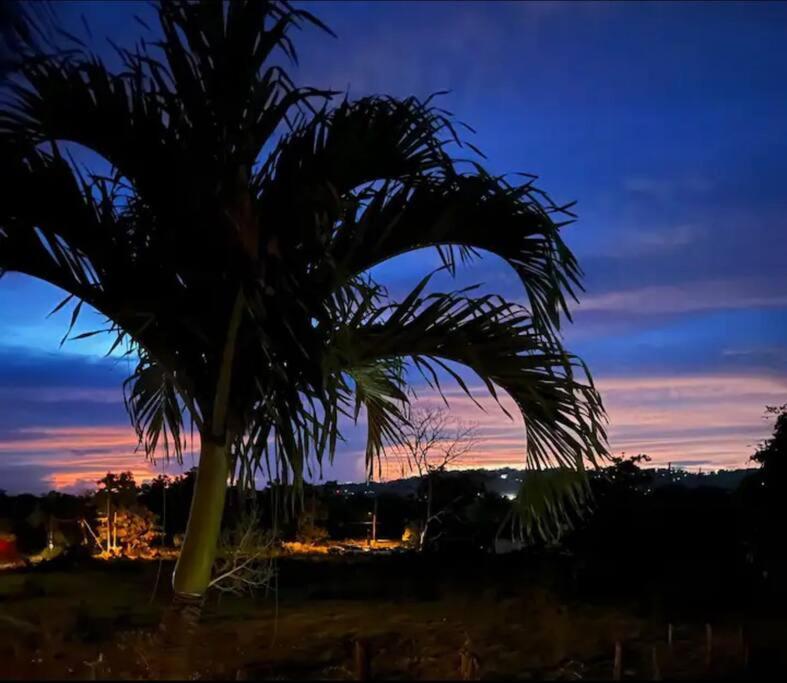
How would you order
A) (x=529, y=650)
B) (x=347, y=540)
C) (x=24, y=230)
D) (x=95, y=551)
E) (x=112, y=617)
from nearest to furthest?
(x=24, y=230)
(x=529, y=650)
(x=112, y=617)
(x=95, y=551)
(x=347, y=540)

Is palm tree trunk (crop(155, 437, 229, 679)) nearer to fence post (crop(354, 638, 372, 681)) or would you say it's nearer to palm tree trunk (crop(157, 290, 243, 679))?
palm tree trunk (crop(157, 290, 243, 679))

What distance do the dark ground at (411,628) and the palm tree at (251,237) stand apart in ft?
3.06

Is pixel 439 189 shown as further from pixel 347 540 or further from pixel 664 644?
pixel 347 540

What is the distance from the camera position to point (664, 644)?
7082 mm

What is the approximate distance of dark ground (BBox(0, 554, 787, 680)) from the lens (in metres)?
5.64

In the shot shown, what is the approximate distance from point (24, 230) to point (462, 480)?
2049 centimetres

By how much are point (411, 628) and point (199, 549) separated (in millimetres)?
2686

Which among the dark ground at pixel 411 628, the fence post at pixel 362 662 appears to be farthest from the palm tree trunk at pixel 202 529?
the fence post at pixel 362 662

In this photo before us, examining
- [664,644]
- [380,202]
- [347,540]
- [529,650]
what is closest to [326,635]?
[529,650]

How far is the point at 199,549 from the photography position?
5.77m

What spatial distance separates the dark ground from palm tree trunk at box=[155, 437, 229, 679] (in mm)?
180

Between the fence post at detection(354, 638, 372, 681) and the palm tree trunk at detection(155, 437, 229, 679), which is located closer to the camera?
the fence post at detection(354, 638, 372, 681)

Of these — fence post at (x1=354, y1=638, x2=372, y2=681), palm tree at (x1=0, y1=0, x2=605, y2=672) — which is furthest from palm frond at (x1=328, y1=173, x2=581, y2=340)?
fence post at (x1=354, y1=638, x2=372, y2=681)

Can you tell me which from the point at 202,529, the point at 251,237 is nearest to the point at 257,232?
the point at 251,237
